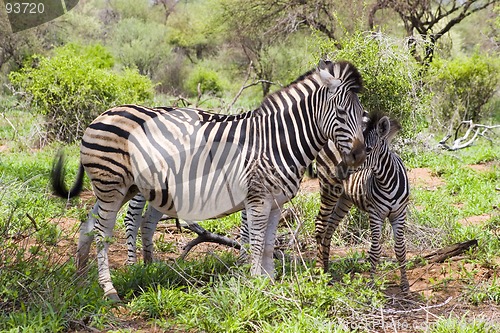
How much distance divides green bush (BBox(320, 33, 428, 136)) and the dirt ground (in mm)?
1762

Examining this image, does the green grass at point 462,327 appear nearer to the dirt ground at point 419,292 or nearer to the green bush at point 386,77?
the dirt ground at point 419,292

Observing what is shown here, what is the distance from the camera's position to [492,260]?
19.8 feet

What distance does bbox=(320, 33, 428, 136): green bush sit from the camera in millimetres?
7266

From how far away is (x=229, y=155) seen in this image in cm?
508

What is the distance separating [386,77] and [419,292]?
2.85 metres

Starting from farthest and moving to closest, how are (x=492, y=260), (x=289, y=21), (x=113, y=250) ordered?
(x=289, y=21) → (x=113, y=250) → (x=492, y=260)

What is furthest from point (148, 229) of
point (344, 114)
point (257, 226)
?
point (344, 114)

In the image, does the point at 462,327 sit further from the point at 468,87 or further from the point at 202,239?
the point at 468,87

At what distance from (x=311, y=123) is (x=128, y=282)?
212 centimetres

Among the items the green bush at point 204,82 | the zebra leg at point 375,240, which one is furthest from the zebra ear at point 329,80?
the green bush at point 204,82

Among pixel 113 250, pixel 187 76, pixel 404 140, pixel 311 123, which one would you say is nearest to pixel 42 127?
pixel 113 250

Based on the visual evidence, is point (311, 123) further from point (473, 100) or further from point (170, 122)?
point (473, 100)

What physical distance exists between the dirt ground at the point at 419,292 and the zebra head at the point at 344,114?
1266 mm

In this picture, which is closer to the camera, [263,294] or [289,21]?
[263,294]
